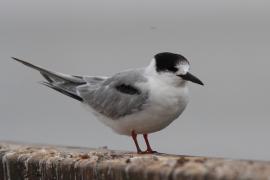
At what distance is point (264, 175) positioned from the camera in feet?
8.23

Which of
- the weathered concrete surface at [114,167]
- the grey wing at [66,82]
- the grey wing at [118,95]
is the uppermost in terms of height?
the grey wing at [66,82]

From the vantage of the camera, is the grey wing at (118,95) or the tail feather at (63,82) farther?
the tail feather at (63,82)

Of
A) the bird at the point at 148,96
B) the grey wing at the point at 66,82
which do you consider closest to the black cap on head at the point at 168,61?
the bird at the point at 148,96

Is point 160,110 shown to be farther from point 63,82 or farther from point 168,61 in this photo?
point 63,82

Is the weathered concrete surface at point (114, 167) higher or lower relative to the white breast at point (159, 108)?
lower

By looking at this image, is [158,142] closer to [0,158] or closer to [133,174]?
[0,158]

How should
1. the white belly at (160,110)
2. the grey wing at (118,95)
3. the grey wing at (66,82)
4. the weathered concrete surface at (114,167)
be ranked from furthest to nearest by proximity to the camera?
1. the grey wing at (66,82)
2. the grey wing at (118,95)
3. the white belly at (160,110)
4. the weathered concrete surface at (114,167)

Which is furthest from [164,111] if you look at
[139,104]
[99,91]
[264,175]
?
[264,175]

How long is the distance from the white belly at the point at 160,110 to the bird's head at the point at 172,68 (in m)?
0.08

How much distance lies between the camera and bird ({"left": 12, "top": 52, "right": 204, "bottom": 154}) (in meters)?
4.66

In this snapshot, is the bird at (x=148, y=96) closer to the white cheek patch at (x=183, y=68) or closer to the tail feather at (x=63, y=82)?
the white cheek patch at (x=183, y=68)

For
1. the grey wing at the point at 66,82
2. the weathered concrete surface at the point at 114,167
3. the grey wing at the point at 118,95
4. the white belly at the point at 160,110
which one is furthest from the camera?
the grey wing at the point at 66,82

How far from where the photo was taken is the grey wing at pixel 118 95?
4.77 meters

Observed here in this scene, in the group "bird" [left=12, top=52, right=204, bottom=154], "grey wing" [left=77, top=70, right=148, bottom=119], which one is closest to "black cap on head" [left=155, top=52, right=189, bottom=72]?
"bird" [left=12, top=52, right=204, bottom=154]
